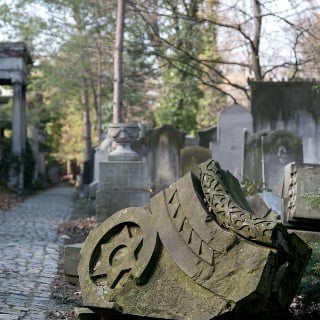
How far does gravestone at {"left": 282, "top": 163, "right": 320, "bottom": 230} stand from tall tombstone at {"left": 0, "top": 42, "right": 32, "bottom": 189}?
60.7 ft

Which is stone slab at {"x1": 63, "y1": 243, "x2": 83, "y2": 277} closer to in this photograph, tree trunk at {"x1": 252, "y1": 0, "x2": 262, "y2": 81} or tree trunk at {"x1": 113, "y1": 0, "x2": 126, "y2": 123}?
tree trunk at {"x1": 113, "y1": 0, "x2": 126, "y2": 123}

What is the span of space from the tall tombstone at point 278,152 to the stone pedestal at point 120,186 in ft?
8.58

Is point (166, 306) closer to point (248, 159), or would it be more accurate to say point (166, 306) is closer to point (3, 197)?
point (248, 159)

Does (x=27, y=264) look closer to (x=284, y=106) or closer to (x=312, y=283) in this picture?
(x=312, y=283)

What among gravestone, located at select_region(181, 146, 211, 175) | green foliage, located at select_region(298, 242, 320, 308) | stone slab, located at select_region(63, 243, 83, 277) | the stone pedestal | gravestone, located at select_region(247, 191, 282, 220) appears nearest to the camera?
green foliage, located at select_region(298, 242, 320, 308)

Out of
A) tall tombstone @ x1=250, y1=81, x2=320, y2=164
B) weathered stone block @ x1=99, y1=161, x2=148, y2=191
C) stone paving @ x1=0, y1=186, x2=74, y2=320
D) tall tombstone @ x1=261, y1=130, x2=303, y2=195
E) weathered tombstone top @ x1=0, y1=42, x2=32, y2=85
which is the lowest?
stone paving @ x1=0, y1=186, x2=74, y2=320

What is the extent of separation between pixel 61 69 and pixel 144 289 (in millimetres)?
25845

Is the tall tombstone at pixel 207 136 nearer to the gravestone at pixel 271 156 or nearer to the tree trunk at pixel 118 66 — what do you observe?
the tree trunk at pixel 118 66

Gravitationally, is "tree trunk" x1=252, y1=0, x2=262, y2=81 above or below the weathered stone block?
above

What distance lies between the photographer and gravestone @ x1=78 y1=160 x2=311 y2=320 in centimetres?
382

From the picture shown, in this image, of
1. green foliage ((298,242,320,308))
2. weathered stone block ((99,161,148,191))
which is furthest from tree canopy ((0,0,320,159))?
green foliage ((298,242,320,308))

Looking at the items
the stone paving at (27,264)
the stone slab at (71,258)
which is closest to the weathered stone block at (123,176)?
the stone paving at (27,264)

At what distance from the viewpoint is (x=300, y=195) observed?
5688 millimetres

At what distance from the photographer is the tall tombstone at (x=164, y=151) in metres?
17.4
